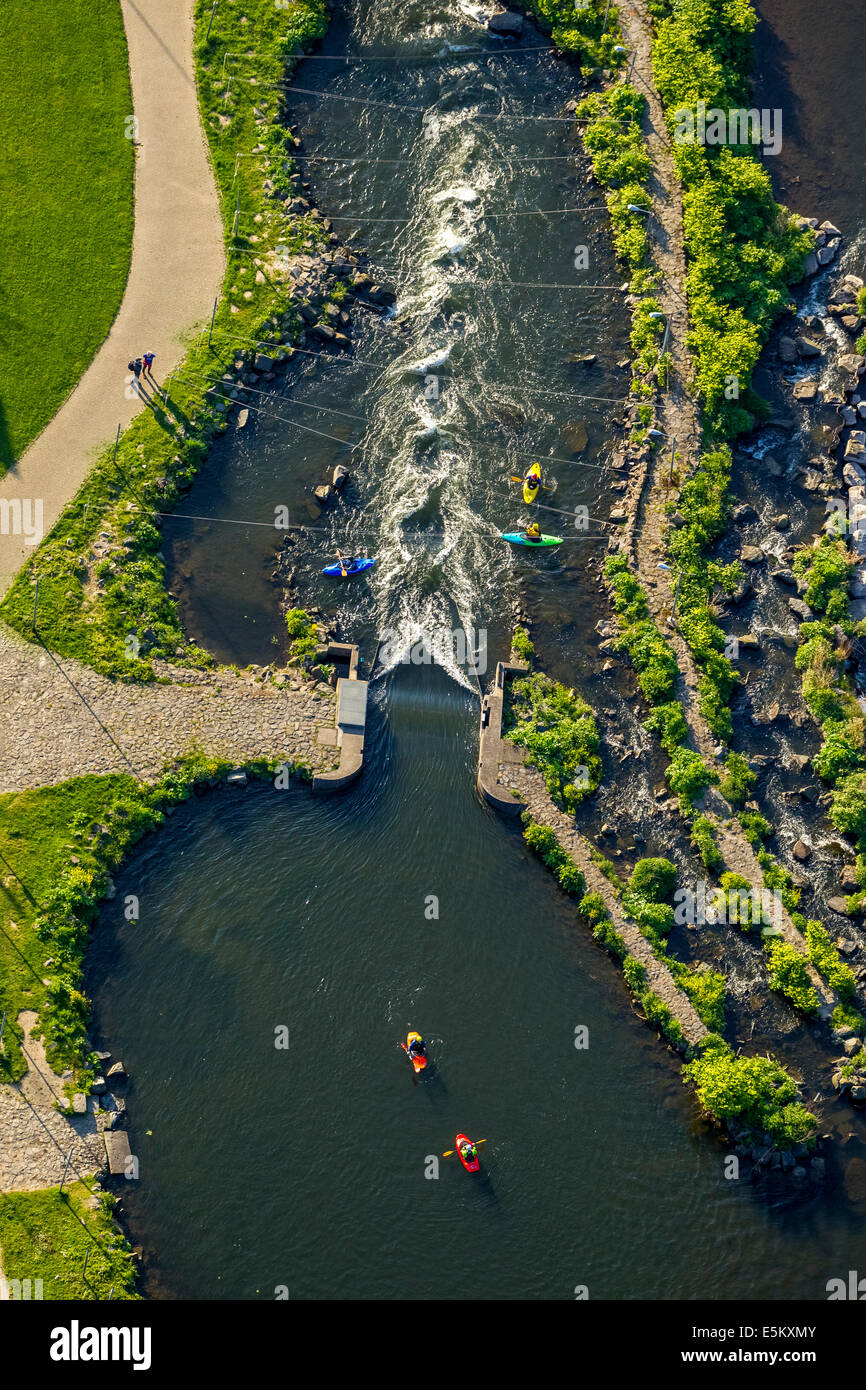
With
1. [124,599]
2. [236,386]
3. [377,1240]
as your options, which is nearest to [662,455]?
[236,386]

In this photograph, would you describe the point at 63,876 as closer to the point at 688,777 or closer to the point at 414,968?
the point at 414,968

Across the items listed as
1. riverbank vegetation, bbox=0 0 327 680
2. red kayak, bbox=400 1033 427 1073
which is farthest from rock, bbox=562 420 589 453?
red kayak, bbox=400 1033 427 1073

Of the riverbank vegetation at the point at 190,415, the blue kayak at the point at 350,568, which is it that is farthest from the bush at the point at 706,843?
the riverbank vegetation at the point at 190,415

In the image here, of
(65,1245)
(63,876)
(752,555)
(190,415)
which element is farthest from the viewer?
(752,555)

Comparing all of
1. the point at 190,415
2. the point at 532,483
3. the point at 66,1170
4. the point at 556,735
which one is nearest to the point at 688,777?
the point at 556,735

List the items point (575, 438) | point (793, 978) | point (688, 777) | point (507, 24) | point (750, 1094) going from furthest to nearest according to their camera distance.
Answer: point (507, 24) → point (575, 438) → point (688, 777) → point (793, 978) → point (750, 1094)

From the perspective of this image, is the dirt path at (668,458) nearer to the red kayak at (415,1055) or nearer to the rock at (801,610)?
the rock at (801,610)
